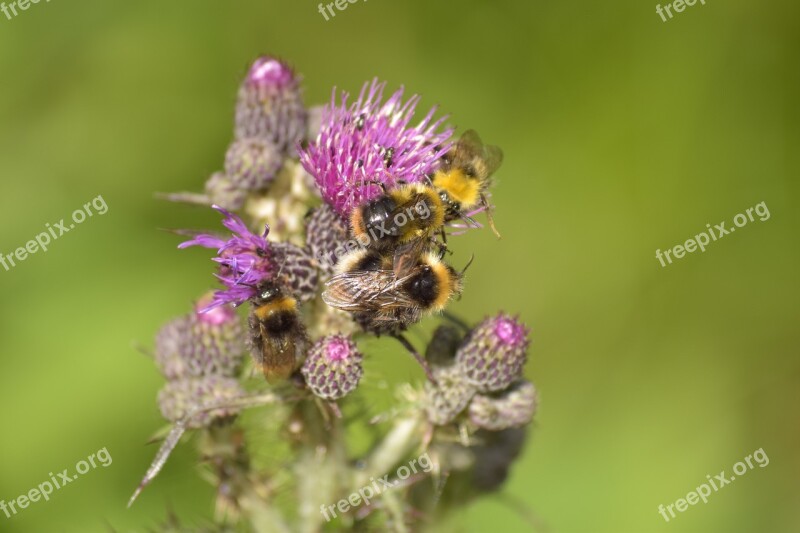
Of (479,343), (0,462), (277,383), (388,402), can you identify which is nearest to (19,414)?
(0,462)

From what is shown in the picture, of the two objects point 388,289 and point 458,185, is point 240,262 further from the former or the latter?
point 458,185

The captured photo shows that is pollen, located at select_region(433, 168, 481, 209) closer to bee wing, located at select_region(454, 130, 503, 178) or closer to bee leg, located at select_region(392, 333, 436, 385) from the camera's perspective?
bee wing, located at select_region(454, 130, 503, 178)

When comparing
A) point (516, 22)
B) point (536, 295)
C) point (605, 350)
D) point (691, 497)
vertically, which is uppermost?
point (516, 22)

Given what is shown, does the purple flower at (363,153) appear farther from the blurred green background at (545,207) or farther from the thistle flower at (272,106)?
the blurred green background at (545,207)

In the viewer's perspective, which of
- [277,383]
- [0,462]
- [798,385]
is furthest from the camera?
[798,385]

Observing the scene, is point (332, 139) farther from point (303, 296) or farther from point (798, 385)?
point (798, 385)

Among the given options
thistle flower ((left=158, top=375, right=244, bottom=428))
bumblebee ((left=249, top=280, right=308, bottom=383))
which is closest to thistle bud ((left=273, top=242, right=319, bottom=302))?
bumblebee ((left=249, top=280, right=308, bottom=383))
